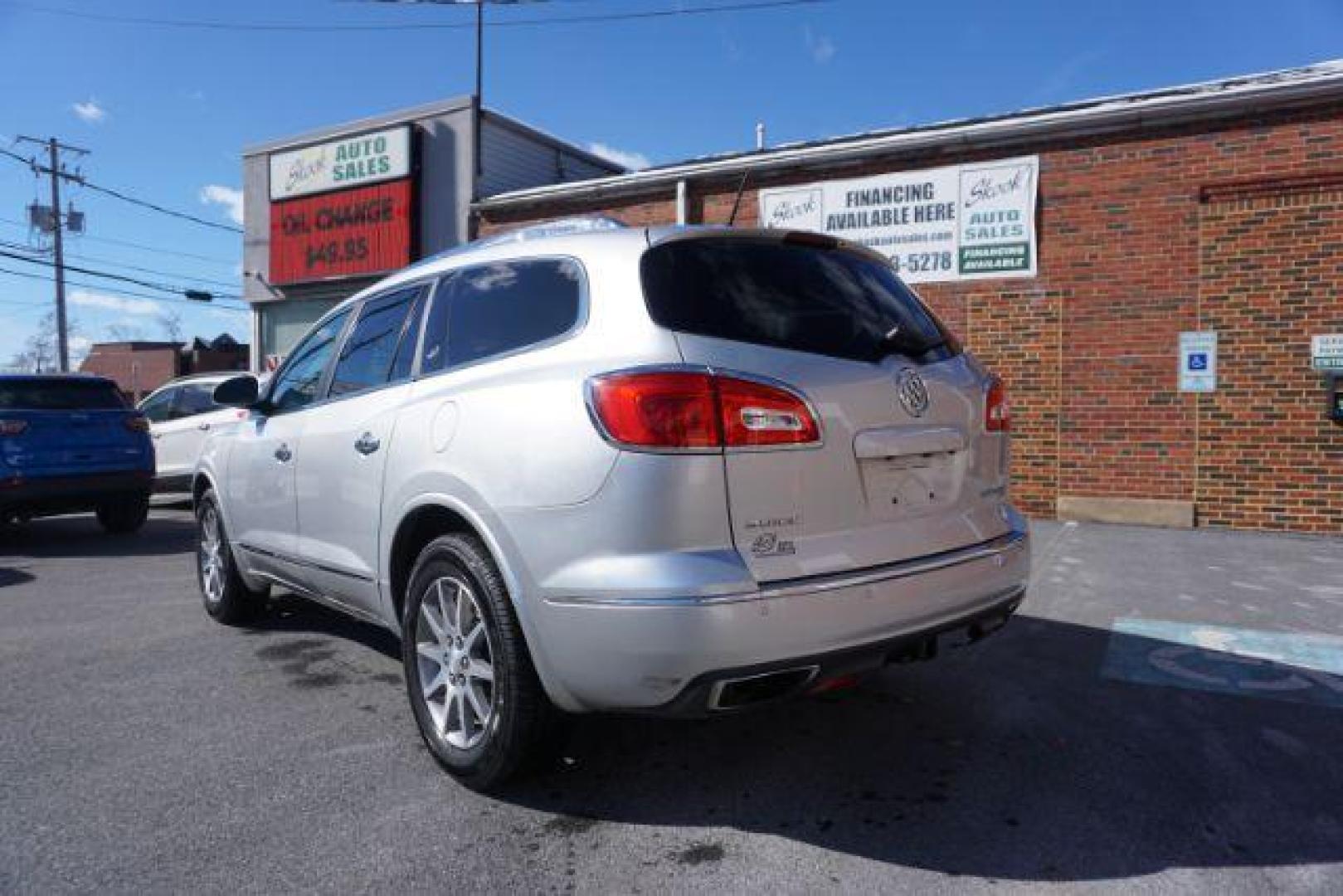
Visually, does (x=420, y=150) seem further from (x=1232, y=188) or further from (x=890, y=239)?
(x=1232, y=188)

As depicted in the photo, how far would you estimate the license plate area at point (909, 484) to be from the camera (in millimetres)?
2646

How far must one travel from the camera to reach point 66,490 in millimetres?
8492

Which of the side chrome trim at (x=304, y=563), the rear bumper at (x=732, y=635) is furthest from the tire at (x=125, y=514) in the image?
the rear bumper at (x=732, y=635)

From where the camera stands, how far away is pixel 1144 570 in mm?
6504

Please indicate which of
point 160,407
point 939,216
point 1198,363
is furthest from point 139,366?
point 1198,363

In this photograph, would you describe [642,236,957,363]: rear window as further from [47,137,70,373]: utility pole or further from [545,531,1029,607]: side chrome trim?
[47,137,70,373]: utility pole

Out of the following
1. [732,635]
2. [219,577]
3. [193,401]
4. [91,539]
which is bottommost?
[91,539]

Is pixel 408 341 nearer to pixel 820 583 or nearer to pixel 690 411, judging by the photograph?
pixel 690 411

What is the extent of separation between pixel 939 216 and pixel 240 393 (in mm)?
7580

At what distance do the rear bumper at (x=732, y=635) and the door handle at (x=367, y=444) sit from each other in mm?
1250

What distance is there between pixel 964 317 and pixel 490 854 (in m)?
8.37

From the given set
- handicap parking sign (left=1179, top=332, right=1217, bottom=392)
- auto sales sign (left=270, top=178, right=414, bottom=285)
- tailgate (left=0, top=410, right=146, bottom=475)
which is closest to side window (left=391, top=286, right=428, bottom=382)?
tailgate (left=0, top=410, right=146, bottom=475)

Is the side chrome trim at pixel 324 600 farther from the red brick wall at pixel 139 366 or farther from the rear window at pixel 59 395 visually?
the red brick wall at pixel 139 366

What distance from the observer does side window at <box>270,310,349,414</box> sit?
167 inches
